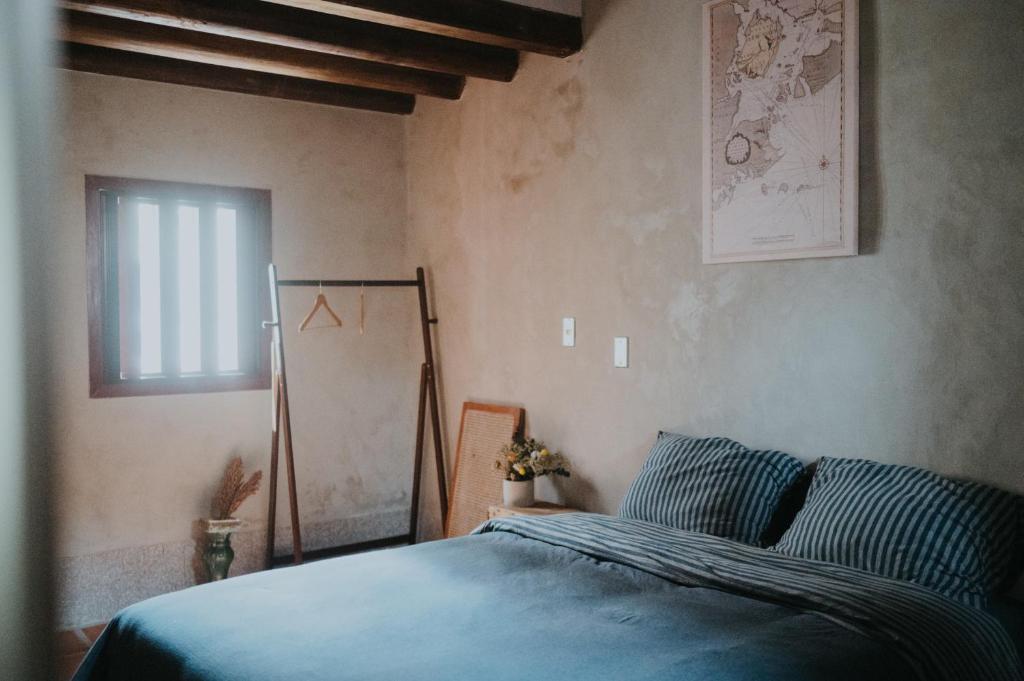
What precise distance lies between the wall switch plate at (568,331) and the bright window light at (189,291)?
1.80 metres

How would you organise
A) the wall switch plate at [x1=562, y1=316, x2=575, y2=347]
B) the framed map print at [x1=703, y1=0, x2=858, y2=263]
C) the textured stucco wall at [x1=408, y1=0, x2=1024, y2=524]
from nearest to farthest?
the textured stucco wall at [x1=408, y1=0, x2=1024, y2=524], the framed map print at [x1=703, y1=0, x2=858, y2=263], the wall switch plate at [x1=562, y1=316, x2=575, y2=347]

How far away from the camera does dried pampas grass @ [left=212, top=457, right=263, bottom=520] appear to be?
13.6 ft

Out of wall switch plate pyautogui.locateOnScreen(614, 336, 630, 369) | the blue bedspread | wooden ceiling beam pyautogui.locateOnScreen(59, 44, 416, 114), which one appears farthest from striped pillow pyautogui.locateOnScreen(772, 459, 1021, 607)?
wooden ceiling beam pyautogui.locateOnScreen(59, 44, 416, 114)

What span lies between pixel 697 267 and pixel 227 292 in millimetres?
2365

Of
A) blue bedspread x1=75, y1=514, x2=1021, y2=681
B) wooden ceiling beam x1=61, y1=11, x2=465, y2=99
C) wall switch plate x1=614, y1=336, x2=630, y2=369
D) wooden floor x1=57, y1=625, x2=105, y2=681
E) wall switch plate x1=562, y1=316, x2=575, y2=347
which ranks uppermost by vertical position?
wooden ceiling beam x1=61, y1=11, x2=465, y2=99

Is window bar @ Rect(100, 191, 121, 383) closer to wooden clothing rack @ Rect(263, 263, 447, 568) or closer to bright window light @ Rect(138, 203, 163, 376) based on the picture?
bright window light @ Rect(138, 203, 163, 376)

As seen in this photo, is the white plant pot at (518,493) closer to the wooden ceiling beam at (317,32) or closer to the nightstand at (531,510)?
the nightstand at (531,510)

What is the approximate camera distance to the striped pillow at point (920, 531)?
7.13ft

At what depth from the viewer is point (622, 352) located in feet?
11.4

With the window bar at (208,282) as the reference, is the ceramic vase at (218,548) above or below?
below

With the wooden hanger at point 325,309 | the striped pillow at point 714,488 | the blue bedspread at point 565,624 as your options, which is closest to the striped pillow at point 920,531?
the blue bedspread at point 565,624

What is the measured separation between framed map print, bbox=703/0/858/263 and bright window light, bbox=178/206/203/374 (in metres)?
2.48

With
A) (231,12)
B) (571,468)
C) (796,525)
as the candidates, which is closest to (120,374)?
(231,12)

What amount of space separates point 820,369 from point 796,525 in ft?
1.77
